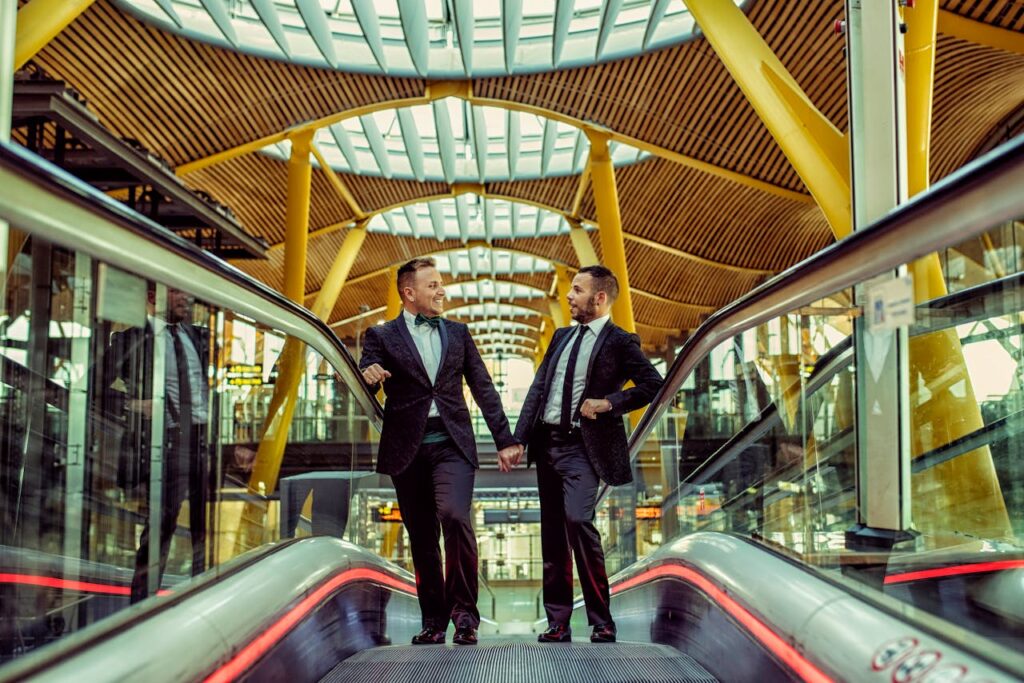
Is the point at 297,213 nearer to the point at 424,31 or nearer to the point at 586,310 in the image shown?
the point at 424,31

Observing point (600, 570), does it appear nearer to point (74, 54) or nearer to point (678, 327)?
point (74, 54)

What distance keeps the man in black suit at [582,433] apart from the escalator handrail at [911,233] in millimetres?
821

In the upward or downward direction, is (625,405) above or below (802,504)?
above

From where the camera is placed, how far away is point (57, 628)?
1.98 m

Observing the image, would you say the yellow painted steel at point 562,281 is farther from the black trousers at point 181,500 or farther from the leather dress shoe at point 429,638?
the black trousers at point 181,500

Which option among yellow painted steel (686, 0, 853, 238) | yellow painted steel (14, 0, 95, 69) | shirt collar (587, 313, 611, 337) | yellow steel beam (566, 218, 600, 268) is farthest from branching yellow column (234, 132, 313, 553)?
yellow steel beam (566, 218, 600, 268)

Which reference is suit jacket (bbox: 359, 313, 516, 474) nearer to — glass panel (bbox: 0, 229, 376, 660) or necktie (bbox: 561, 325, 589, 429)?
necktie (bbox: 561, 325, 589, 429)

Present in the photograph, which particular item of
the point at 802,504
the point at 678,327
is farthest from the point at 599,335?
the point at 678,327

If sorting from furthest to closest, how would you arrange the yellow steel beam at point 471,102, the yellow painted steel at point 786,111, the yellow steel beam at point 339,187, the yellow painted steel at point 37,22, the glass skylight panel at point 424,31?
the yellow steel beam at point 339,187 → the yellow steel beam at point 471,102 → the glass skylight panel at point 424,31 → the yellow painted steel at point 786,111 → the yellow painted steel at point 37,22

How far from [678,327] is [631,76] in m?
20.4

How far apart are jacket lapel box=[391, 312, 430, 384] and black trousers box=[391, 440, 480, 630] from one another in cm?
33

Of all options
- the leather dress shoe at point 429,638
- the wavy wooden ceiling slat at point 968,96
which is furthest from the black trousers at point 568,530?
the wavy wooden ceiling slat at point 968,96

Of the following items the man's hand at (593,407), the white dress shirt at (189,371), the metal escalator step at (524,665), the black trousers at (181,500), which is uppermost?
the white dress shirt at (189,371)

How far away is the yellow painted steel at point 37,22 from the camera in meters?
9.37
